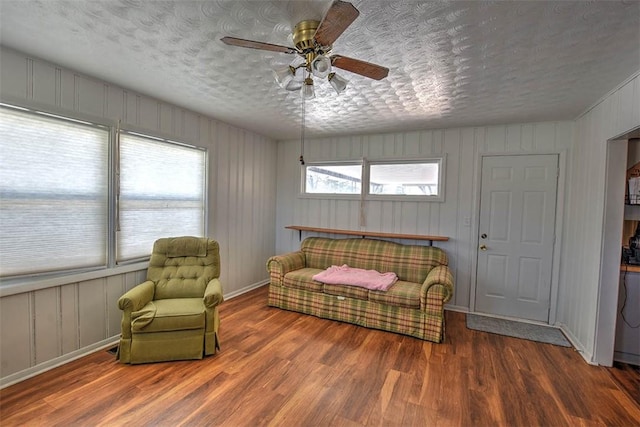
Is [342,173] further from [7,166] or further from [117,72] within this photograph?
[7,166]

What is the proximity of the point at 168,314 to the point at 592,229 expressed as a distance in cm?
391

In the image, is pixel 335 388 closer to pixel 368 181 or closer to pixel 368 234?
pixel 368 234

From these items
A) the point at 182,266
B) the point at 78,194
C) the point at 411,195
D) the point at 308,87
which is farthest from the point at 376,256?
the point at 78,194

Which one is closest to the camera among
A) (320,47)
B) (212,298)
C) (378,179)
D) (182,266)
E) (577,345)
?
(320,47)

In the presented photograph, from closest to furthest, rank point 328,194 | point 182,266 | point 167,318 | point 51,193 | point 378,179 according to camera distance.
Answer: point 51,193 < point 167,318 < point 182,266 < point 378,179 < point 328,194

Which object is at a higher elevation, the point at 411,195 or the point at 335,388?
the point at 411,195

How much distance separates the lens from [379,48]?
1.94m

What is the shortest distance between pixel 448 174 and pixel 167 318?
3.60 m

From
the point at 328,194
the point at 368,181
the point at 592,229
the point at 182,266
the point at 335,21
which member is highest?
the point at 335,21

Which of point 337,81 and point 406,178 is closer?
point 337,81

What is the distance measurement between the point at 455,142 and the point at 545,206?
1.29 meters

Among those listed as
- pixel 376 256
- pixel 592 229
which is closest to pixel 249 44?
pixel 376 256

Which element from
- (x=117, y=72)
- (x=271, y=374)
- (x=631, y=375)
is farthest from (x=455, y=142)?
(x=117, y=72)

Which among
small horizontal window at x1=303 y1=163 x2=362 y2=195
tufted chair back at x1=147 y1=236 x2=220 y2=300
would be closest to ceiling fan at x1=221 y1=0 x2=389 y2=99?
tufted chair back at x1=147 y1=236 x2=220 y2=300
